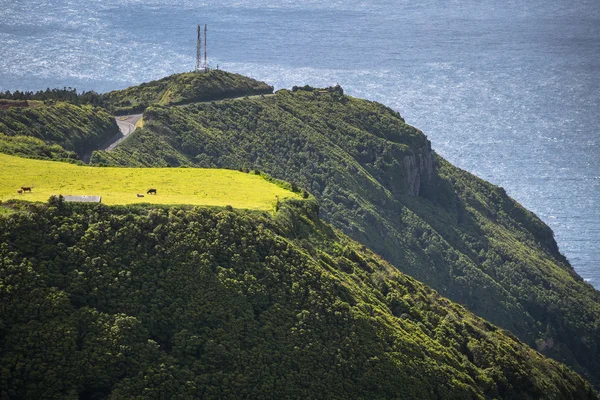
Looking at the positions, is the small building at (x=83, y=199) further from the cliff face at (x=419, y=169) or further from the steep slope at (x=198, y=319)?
the cliff face at (x=419, y=169)

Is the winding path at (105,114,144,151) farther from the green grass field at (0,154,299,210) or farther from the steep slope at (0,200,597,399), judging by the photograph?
the steep slope at (0,200,597,399)

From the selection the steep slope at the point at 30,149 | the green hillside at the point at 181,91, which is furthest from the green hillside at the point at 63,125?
the green hillside at the point at 181,91

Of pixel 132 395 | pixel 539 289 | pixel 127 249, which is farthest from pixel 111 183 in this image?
pixel 539 289

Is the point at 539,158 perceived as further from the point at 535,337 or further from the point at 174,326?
the point at 174,326

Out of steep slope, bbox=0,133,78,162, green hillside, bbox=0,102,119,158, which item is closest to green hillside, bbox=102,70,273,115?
green hillside, bbox=0,102,119,158

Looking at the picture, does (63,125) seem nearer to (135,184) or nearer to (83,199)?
(135,184)
